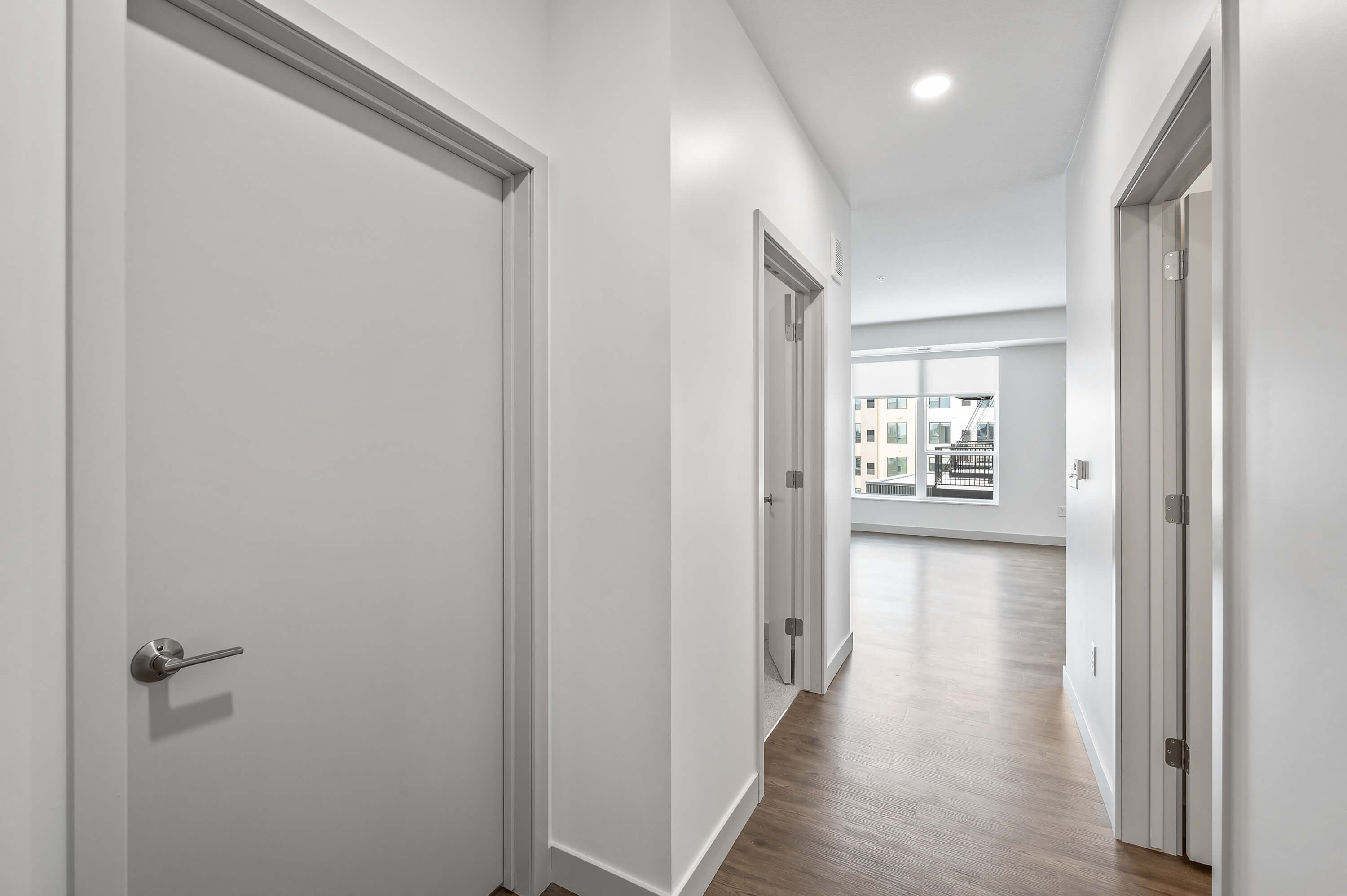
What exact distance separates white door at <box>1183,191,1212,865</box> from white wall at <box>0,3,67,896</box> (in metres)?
2.61

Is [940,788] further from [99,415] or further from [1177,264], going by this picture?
[99,415]

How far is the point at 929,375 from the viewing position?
8078mm

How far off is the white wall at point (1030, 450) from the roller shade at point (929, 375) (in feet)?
0.66

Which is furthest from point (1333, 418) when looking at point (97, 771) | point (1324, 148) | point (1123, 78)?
point (97, 771)

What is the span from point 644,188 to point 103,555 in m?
1.35

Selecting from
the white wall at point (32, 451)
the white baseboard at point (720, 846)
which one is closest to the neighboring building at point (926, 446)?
the white baseboard at point (720, 846)

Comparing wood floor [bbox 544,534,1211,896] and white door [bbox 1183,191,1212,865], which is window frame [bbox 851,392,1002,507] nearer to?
wood floor [bbox 544,534,1211,896]

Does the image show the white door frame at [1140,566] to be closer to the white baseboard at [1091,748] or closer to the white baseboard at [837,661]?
the white baseboard at [1091,748]

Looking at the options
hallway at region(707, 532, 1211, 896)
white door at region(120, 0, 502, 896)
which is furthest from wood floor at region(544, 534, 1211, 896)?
white door at region(120, 0, 502, 896)

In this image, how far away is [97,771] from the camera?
0.88 m

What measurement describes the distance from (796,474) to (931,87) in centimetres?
179

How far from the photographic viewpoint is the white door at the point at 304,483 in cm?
102

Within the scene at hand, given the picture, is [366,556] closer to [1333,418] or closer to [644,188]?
[644,188]

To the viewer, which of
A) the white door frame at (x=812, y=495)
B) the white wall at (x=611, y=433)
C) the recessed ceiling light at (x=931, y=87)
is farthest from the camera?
the white door frame at (x=812, y=495)
